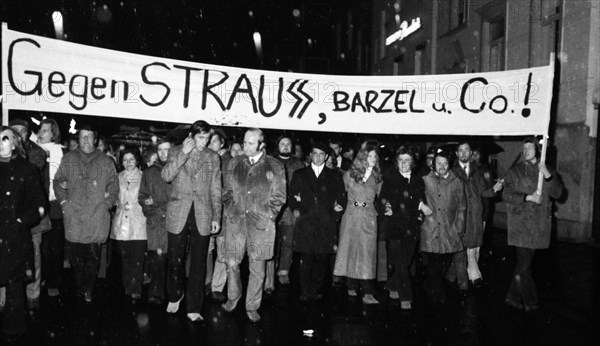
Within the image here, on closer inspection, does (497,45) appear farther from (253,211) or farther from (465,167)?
(253,211)

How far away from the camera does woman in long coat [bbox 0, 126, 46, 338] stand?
18.0ft

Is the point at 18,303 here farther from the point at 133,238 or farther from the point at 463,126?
the point at 463,126

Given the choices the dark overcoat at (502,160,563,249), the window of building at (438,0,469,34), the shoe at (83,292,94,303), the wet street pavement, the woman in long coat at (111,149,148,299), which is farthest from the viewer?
the window of building at (438,0,469,34)

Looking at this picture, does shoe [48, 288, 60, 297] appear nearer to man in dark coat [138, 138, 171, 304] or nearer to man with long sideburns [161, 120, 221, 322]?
man in dark coat [138, 138, 171, 304]

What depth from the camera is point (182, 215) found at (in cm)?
643

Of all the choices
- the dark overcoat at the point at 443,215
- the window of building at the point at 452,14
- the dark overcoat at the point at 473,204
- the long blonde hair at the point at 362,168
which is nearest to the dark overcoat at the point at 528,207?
the dark overcoat at the point at 443,215

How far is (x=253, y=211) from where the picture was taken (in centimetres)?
652

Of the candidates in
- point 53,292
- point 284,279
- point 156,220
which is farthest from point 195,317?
point 284,279

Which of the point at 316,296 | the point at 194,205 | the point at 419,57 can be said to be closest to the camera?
the point at 194,205

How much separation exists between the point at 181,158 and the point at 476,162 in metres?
4.83

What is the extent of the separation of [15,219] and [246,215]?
2226 mm

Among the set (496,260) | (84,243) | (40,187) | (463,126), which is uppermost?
(463,126)

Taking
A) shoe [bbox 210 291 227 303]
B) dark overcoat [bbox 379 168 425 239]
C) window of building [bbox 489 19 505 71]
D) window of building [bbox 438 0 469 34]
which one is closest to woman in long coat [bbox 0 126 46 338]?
shoe [bbox 210 291 227 303]

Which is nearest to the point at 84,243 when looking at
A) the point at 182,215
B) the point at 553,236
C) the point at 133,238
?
the point at 133,238
